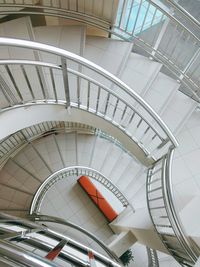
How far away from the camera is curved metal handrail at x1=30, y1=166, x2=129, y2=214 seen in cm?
598

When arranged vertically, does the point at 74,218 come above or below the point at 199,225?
above

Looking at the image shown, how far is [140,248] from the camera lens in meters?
7.18

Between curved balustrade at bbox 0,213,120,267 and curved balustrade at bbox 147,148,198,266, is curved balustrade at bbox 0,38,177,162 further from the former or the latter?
curved balustrade at bbox 0,213,120,267

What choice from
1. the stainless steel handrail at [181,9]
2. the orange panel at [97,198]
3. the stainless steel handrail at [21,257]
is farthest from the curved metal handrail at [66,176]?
the stainless steel handrail at [21,257]

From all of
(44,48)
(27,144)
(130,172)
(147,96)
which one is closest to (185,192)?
(147,96)

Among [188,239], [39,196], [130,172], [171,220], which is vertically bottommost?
[188,239]

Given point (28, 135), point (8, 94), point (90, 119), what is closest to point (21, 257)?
point (8, 94)

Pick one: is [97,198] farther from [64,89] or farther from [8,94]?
[8,94]

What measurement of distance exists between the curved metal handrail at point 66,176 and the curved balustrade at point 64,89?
217 centimetres

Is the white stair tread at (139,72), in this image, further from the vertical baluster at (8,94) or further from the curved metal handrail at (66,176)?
the curved metal handrail at (66,176)

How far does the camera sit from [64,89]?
10.8ft

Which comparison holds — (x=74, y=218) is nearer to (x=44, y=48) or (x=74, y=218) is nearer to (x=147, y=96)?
(x=147, y=96)

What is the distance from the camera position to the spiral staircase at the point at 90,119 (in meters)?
2.80

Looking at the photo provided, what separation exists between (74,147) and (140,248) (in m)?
3.38
